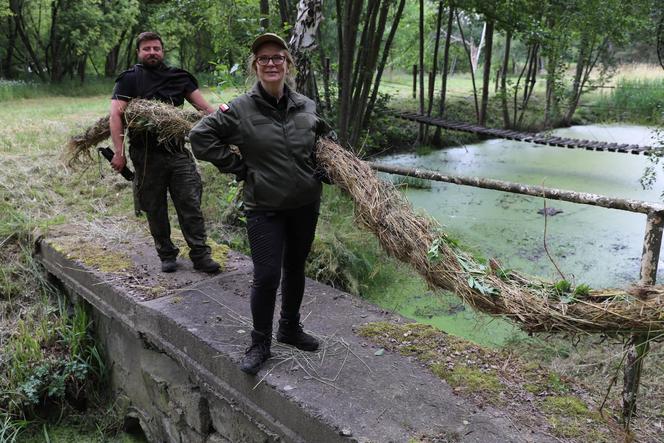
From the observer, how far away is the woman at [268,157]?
2346mm

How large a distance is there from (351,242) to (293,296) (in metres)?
2.45

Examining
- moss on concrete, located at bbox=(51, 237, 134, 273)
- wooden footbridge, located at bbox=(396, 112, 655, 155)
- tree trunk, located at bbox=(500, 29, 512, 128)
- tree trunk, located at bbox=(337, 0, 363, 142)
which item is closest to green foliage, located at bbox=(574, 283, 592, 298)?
moss on concrete, located at bbox=(51, 237, 134, 273)

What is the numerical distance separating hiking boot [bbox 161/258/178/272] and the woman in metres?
1.44

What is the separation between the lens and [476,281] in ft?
7.06

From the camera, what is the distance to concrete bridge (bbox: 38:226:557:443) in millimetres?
2285

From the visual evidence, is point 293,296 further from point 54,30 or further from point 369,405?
point 54,30

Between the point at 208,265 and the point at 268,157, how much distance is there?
1.59 m

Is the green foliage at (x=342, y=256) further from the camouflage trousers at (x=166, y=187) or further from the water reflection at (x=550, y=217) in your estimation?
the camouflage trousers at (x=166, y=187)

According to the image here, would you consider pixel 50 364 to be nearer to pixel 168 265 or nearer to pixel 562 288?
pixel 168 265

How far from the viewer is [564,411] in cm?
234

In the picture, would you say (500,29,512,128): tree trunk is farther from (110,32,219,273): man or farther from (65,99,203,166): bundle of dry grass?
(65,99,203,166): bundle of dry grass

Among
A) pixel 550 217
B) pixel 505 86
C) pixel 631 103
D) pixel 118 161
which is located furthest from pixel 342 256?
pixel 631 103

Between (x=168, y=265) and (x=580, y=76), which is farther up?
(x=580, y=76)

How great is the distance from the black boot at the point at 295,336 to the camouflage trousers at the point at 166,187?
3.90 ft
